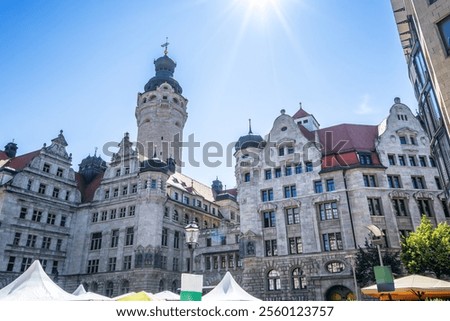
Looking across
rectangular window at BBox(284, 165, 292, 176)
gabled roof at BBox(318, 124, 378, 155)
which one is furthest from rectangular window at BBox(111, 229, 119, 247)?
gabled roof at BBox(318, 124, 378, 155)

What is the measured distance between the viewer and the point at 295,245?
32438 mm

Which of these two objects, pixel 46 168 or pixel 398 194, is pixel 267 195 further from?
pixel 46 168

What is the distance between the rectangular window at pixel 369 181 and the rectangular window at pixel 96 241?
111ft

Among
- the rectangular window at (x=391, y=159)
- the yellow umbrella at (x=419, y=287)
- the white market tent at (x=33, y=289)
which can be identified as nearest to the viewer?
the white market tent at (x=33, y=289)

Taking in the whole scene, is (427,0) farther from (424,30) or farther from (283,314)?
(283,314)

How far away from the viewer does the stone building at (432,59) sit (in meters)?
14.3

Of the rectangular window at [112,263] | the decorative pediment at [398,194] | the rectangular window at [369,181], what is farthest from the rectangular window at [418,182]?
the rectangular window at [112,263]

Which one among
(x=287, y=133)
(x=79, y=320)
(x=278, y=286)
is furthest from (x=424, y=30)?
(x=278, y=286)

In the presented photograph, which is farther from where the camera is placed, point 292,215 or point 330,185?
point 292,215

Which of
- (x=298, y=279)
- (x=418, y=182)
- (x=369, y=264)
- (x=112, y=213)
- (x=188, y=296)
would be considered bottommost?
(x=188, y=296)

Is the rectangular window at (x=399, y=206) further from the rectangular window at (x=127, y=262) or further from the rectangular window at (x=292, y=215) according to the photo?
the rectangular window at (x=127, y=262)

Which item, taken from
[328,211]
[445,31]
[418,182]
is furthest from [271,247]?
[445,31]

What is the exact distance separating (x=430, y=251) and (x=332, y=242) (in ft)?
32.8

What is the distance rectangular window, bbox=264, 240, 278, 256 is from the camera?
33.2m
